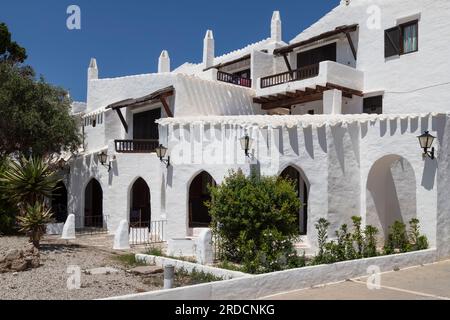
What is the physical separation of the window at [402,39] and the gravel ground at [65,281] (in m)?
13.5

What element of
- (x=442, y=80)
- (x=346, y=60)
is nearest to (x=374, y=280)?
(x=442, y=80)

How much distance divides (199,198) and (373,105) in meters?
8.32

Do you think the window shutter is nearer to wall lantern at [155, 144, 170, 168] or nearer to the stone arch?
the stone arch

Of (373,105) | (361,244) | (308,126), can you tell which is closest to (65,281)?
(361,244)

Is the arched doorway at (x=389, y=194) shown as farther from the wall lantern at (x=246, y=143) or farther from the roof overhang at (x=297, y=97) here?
the roof overhang at (x=297, y=97)

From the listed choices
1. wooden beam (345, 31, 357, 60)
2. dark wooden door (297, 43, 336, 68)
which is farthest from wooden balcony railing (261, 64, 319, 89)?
wooden beam (345, 31, 357, 60)

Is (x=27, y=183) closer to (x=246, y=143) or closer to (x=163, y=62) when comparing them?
(x=246, y=143)

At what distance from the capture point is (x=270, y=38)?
2659 cm

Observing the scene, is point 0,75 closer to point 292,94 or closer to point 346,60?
point 292,94

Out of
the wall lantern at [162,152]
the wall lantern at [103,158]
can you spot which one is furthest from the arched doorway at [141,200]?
the wall lantern at [162,152]

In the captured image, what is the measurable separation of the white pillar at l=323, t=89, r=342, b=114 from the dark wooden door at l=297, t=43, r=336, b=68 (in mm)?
2999

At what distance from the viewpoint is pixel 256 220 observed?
1176 cm
